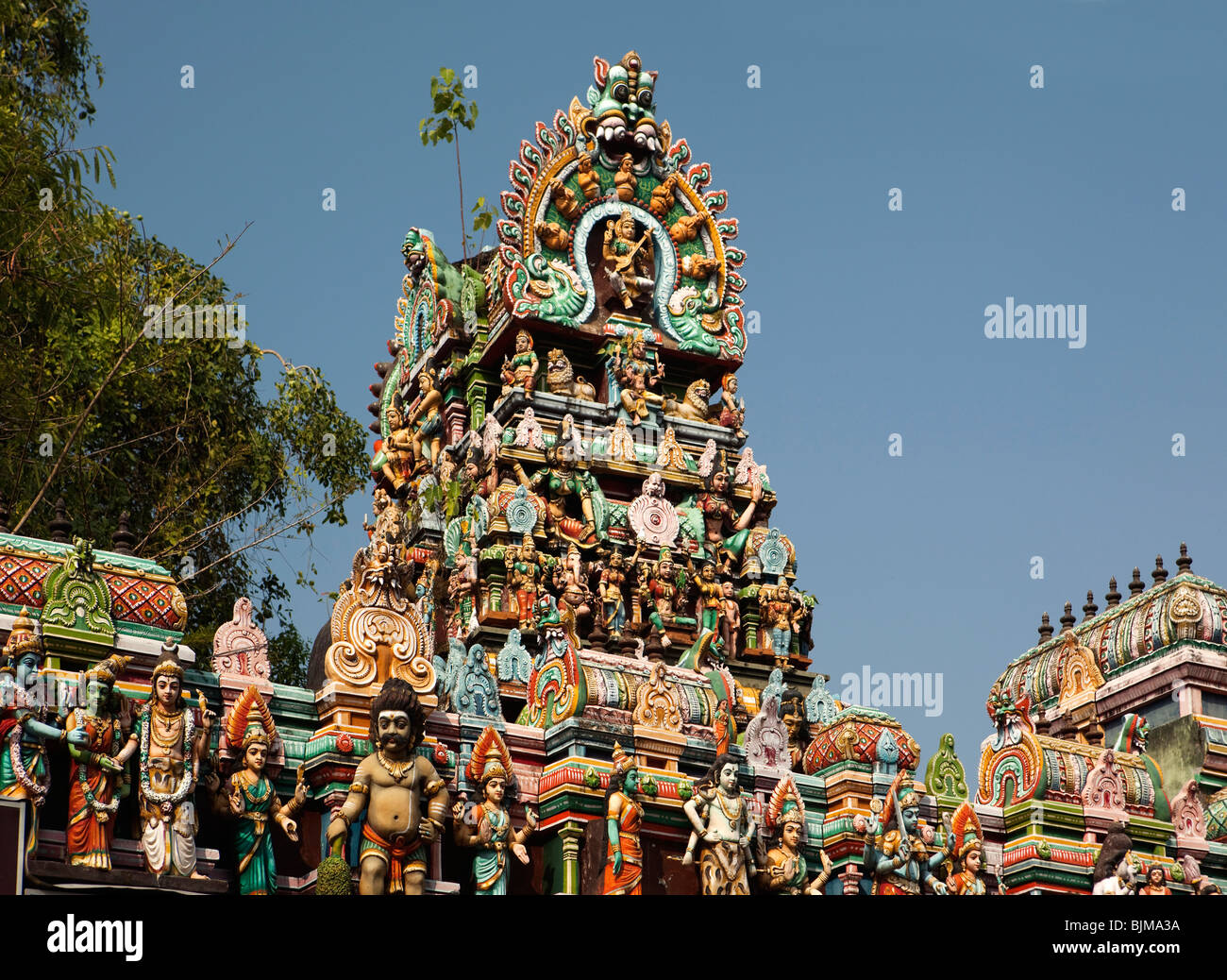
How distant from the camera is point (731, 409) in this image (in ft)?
106

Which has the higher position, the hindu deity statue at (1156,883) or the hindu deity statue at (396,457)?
the hindu deity statue at (396,457)

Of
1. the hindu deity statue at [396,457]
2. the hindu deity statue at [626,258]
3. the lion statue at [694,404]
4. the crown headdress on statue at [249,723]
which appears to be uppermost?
the hindu deity statue at [626,258]

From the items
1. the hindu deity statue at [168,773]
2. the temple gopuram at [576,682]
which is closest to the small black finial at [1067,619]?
the temple gopuram at [576,682]

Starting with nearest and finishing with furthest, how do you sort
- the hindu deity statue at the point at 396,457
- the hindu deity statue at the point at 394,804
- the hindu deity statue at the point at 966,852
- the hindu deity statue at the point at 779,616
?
the hindu deity statue at the point at 394,804
the hindu deity statue at the point at 966,852
the hindu deity statue at the point at 779,616
the hindu deity statue at the point at 396,457

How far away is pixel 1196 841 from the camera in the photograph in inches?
1018

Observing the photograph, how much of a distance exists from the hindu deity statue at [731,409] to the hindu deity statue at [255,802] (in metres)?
12.7

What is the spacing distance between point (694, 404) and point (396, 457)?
15.9ft

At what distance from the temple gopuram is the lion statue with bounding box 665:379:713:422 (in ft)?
0.18

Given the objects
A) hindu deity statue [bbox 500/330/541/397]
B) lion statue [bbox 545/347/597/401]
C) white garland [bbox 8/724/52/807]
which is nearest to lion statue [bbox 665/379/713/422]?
lion statue [bbox 545/347/597/401]

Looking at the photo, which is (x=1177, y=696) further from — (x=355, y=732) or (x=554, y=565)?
(x=355, y=732)

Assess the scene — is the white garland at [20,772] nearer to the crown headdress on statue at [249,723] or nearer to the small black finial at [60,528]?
the crown headdress on statue at [249,723]

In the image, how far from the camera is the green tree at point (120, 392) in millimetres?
27828
